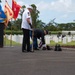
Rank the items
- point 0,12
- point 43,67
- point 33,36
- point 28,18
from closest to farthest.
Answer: point 43,67 < point 28,18 < point 33,36 < point 0,12

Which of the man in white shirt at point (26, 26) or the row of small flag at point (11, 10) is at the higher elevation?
the row of small flag at point (11, 10)

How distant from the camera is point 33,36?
18.3 metres

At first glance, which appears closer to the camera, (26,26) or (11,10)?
(26,26)

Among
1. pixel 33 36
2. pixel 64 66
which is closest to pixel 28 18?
pixel 33 36

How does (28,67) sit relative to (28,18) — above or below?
below

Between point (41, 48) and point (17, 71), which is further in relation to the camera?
point (41, 48)

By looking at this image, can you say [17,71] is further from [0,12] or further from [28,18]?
[0,12]

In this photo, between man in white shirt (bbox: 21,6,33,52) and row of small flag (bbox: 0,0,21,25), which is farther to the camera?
row of small flag (bbox: 0,0,21,25)

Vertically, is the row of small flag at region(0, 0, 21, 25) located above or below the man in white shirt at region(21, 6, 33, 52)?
above

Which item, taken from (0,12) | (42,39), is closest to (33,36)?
(42,39)

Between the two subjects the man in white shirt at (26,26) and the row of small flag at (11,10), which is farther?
the row of small flag at (11,10)

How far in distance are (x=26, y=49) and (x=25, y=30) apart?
0.87 m

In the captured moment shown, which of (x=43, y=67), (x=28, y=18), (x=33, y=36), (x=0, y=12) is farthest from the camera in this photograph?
(x=0, y=12)

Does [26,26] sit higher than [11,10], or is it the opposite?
[11,10]
